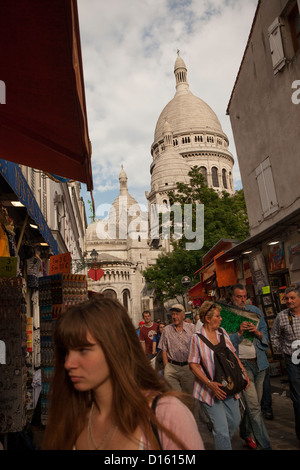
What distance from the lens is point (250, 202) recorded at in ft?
45.8

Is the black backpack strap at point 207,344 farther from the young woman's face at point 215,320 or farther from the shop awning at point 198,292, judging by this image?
the shop awning at point 198,292

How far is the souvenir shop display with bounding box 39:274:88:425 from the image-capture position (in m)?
5.73

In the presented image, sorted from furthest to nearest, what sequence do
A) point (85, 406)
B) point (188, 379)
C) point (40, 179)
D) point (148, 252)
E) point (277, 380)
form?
point (148, 252) → point (40, 179) → point (277, 380) → point (188, 379) → point (85, 406)

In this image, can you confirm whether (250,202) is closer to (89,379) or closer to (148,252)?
(89,379)

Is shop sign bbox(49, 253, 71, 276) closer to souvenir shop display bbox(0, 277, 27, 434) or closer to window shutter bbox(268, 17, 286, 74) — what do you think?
souvenir shop display bbox(0, 277, 27, 434)

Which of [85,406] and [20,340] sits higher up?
[20,340]

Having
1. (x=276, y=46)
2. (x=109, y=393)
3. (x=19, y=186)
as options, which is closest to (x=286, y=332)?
(x=109, y=393)

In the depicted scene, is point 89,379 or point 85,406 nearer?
point 89,379

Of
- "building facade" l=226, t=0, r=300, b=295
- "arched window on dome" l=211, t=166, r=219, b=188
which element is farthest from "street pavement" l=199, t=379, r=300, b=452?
"arched window on dome" l=211, t=166, r=219, b=188

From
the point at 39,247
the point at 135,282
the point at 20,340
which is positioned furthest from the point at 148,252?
the point at 20,340

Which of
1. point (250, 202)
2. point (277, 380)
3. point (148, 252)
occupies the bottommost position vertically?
point (277, 380)

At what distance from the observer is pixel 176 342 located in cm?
631

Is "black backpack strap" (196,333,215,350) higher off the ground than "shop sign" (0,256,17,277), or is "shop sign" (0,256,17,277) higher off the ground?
"shop sign" (0,256,17,277)

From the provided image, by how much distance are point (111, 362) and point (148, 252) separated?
6355 cm
